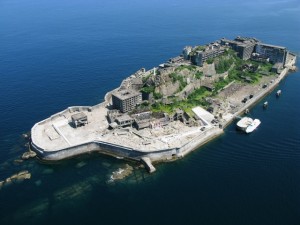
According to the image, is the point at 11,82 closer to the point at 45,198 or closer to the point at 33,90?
the point at 33,90

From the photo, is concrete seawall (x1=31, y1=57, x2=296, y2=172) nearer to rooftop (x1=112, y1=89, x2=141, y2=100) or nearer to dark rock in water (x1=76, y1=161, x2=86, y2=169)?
dark rock in water (x1=76, y1=161, x2=86, y2=169)

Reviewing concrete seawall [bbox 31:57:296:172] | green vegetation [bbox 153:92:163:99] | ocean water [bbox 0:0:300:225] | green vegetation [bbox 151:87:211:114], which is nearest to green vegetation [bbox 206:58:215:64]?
green vegetation [bbox 151:87:211:114]

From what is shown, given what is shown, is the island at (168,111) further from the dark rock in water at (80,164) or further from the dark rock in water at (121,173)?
the dark rock in water at (121,173)

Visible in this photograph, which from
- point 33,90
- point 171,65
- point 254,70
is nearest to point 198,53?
point 171,65

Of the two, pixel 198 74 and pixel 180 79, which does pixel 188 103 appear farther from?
pixel 198 74

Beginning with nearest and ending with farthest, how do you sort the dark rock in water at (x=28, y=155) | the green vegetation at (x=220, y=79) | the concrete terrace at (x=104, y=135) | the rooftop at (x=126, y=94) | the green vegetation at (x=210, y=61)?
1. the dark rock in water at (x=28, y=155)
2. the concrete terrace at (x=104, y=135)
3. the rooftop at (x=126, y=94)
4. the green vegetation at (x=220, y=79)
5. the green vegetation at (x=210, y=61)

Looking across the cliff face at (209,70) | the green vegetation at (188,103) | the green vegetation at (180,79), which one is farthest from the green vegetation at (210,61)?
the green vegetation at (180,79)
